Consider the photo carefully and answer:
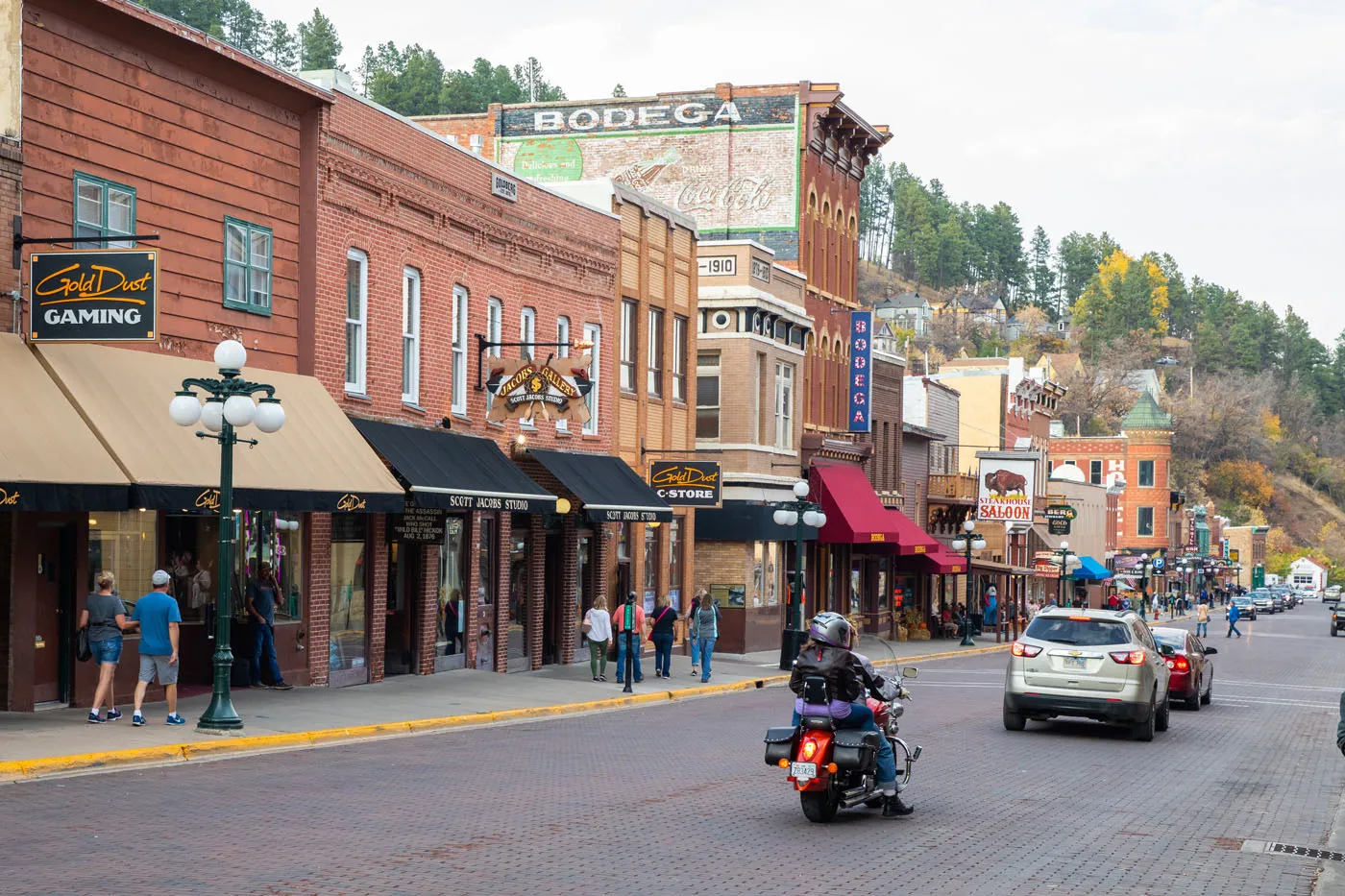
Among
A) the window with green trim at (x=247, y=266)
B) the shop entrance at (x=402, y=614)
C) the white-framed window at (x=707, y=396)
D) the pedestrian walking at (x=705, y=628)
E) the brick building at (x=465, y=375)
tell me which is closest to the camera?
the window with green trim at (x=247, y=266)

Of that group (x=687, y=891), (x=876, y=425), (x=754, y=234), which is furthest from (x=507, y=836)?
(x=876, y=425)

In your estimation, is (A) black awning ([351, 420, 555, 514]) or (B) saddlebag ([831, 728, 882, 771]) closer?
(B) saddlebag ([831, 728, 882, 771])

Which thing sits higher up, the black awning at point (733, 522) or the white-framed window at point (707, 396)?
the white-framed window at point (707, 396)

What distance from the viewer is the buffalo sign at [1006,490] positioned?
2394 inches

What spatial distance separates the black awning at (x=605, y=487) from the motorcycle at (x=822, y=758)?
56.3ft

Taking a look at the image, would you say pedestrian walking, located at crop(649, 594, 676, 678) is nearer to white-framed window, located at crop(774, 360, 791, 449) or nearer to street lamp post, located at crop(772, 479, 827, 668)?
street lamp post, located at crop(772, 479, 827, 668)

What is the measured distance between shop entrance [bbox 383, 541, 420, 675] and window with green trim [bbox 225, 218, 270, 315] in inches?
210

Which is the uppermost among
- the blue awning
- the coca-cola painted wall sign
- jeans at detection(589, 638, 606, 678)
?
the coca-cola painted wall sign

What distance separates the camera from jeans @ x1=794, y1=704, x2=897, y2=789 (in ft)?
43.2

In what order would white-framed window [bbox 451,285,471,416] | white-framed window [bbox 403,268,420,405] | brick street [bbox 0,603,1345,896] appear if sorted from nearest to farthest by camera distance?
brick street [bbox 0,603,1345,896] → white-framed window [bbox 403,268,420,405] → white-framed window [bbox 451,285,471,416]

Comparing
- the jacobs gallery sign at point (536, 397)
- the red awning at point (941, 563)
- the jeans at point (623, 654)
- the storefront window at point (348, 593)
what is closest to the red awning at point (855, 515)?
the red awning at point (941, 563)

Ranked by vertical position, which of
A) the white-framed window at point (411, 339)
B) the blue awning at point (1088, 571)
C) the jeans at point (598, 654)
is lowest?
the blue awning at point (1088, 571)

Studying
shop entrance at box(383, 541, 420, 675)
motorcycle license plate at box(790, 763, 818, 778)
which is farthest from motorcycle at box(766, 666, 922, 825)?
shop entrance at box(383, 541, 420, 675)

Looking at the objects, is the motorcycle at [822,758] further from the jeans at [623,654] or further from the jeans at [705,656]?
the jeans at [705,656]
